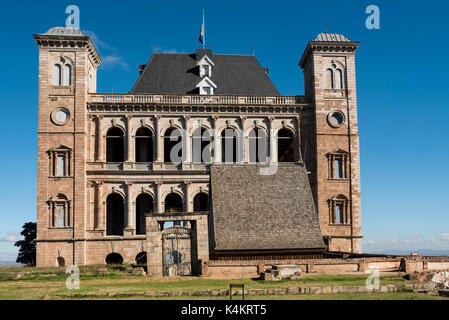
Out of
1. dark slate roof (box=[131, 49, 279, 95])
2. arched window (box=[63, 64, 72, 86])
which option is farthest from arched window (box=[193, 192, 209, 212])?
arched window (box=[63, 64, 72, 86])

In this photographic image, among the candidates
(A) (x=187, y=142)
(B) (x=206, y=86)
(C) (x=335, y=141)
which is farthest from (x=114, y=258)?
(C) (x=335, y=141)

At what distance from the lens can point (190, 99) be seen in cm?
5275

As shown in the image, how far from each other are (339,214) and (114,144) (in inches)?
985

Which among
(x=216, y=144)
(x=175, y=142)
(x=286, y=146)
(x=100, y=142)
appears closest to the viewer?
(x=100, y=142)

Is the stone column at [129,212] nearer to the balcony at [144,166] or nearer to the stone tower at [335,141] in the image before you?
the balcony at [144,166]

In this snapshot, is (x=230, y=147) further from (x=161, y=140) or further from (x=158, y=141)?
(x=158, y=141)

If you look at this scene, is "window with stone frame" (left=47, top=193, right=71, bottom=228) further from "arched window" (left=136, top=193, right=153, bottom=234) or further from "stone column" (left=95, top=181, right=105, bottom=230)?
"arched window" (left=136, top=193, right=153, bottom=234)

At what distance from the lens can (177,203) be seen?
55.3 metres

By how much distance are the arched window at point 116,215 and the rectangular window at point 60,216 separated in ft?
18.5

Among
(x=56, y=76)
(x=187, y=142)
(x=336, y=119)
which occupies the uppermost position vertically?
(x=56, y=76)

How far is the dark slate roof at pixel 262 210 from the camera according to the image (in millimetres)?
31391

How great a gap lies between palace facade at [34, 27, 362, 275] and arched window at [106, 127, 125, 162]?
122mm
